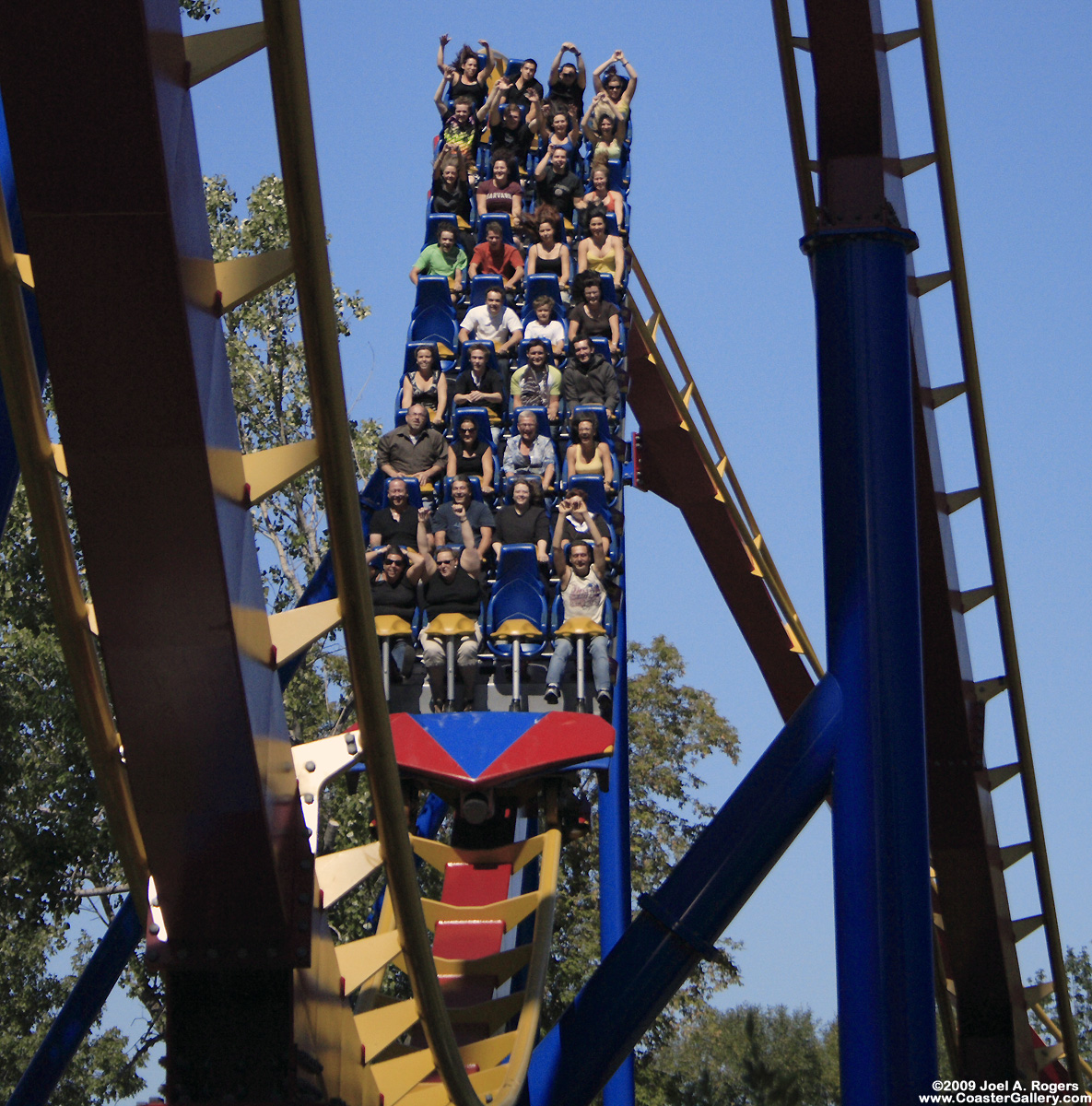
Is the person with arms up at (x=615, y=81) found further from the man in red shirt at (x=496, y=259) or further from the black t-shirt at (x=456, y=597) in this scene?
the black t-shirt at (x=456, y=597)

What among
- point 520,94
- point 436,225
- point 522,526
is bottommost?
point 522,526

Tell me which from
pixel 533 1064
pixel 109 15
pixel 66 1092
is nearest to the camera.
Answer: pixel 109 15

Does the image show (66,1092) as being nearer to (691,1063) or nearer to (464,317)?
(691,1063)

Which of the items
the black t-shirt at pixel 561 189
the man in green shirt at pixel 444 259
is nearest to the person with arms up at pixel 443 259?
the man in green shirt at pixel 444 259

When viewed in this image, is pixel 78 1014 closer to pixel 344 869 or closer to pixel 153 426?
pixel 344 869

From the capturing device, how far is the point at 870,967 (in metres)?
4.07

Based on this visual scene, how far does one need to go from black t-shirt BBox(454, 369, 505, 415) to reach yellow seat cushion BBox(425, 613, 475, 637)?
6.98 ft

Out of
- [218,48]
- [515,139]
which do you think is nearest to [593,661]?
[218,48]

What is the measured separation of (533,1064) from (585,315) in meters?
5.37

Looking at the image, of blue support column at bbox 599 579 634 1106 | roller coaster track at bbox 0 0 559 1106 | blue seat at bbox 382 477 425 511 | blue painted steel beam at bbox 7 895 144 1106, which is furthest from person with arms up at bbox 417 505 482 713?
roller coaster track at bbox 0 0 559 1106

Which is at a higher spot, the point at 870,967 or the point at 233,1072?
the point at 870,967

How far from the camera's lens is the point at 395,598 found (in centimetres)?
696

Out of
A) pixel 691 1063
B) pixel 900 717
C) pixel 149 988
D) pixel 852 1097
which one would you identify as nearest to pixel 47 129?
pixel 900 717

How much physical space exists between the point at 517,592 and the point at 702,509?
3479mm
